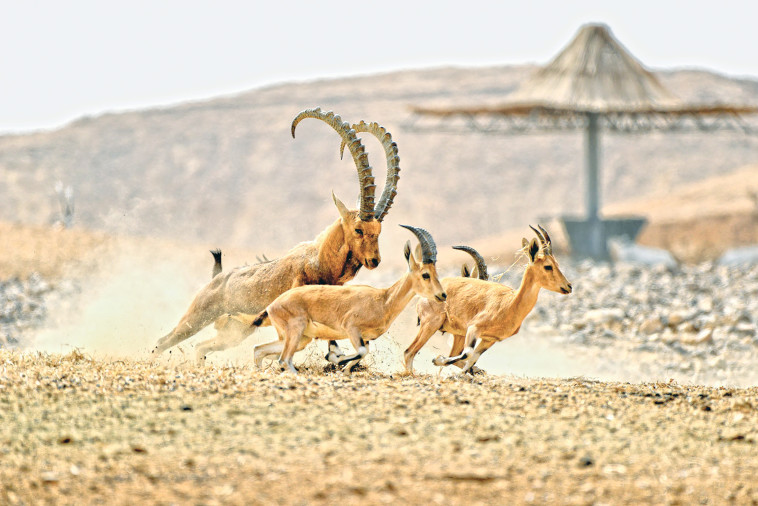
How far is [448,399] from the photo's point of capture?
828 cm

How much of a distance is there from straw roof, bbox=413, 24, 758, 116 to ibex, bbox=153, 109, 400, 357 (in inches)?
836

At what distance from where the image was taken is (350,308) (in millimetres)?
9781

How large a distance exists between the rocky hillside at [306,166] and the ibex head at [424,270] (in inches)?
2056

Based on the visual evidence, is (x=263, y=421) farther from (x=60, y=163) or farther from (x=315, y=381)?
(x=60, y=163)

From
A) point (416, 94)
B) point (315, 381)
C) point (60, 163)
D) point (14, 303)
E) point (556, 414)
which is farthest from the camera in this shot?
point (416, 94)

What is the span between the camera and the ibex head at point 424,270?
9.57 metres

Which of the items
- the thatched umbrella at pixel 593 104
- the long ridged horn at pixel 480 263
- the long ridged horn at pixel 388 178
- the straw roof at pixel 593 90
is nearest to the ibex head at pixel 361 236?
the long ridged horn at pixel 388 178

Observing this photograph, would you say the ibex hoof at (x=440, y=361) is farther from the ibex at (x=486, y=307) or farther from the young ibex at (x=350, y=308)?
the young ibex at (x=350, y=308)

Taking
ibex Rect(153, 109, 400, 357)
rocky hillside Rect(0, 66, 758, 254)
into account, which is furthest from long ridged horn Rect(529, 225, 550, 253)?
rocky hillside Rect(0, 66, 758, 254)

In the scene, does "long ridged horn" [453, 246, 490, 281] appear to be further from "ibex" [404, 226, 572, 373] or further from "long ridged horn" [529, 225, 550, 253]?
"long ridged horn" [529, 225, 550, 253]

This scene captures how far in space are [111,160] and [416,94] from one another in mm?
27760

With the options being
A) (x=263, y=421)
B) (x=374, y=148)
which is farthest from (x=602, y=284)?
(x=374, y=148)

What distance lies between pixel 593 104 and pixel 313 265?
24025mm

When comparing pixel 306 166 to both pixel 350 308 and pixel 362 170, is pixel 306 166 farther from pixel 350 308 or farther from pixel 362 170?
pixel 350 308
